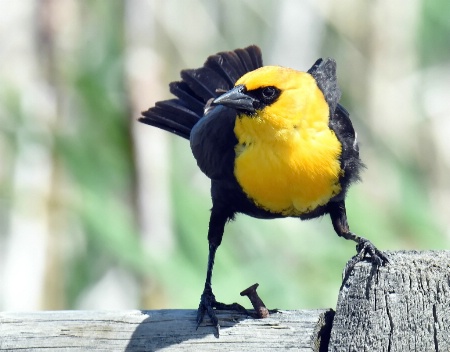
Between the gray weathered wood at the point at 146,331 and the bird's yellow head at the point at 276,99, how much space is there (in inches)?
33.2

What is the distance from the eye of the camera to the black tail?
368cm

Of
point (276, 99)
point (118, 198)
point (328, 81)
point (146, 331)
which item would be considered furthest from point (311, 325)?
point (118, 198)

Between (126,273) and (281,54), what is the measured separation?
1.45 m

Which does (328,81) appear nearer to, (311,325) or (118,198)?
(311,325)

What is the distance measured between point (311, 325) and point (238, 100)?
1012mm

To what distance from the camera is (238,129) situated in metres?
2.87

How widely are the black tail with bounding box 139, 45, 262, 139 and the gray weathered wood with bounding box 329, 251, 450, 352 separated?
1.89 metres

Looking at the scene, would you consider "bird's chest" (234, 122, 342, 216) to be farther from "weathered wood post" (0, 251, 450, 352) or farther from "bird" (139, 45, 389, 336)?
"weathered wood post" (0, 251, 450, 352)

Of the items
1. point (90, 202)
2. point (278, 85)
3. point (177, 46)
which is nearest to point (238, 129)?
point (278, 85)

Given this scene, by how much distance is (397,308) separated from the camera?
1.81 metres

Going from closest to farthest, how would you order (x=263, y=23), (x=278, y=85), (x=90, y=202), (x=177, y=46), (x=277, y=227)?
(x=278, y=85) → (x=90, y=202) → (x=277, y=227) → (x=177, y=46) → (x=263, y=23)

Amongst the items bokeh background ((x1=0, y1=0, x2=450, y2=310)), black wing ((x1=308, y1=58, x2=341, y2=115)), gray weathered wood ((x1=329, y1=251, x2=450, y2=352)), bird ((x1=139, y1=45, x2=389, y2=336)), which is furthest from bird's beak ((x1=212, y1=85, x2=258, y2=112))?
bokeh background ((x1=0, y1=0, x2=450, y2=310))

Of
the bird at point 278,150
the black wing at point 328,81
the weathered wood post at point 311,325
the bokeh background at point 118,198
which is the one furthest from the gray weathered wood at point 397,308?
the bokeh background at point 118,198

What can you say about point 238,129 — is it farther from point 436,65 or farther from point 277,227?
point 436,65
